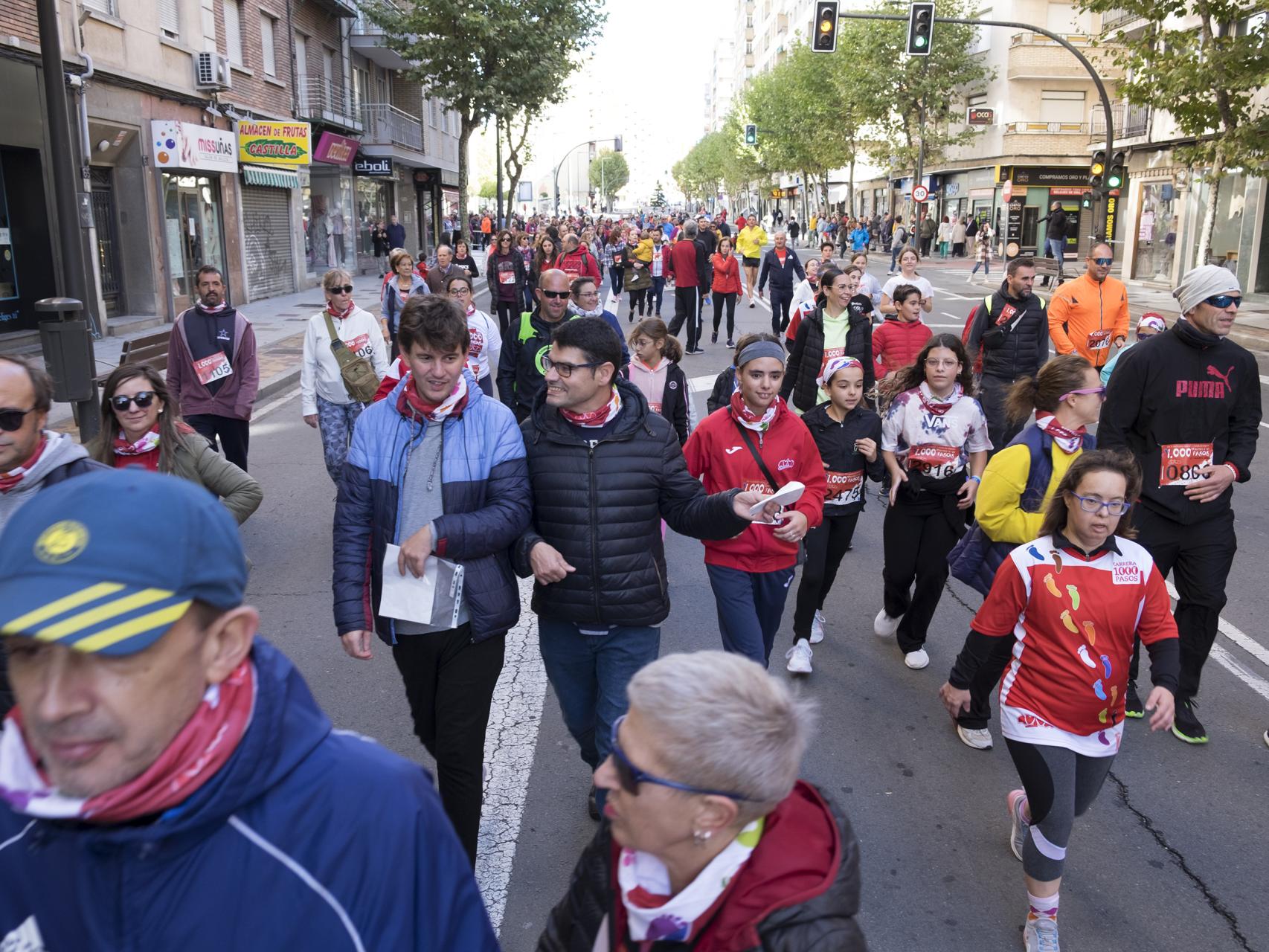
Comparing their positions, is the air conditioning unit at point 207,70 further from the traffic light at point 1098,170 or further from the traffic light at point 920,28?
the traffic light at point 1098,170

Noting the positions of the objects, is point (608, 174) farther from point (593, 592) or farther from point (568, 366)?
point (593, 592)

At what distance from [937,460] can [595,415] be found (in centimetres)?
254

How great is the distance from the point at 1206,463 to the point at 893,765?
6.29ft

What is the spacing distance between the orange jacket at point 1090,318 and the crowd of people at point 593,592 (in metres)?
0.43

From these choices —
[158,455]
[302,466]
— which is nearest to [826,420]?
[158,455]

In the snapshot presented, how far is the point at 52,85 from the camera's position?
9.20 metres

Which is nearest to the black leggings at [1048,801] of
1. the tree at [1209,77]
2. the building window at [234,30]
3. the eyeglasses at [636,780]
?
the eyeglasses at [636,780]

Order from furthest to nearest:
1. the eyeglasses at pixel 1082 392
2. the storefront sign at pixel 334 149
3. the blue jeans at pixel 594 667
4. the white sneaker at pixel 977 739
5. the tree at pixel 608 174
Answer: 1. the tree at pixel 608 174
2. the storefront sign at pixel 334 149
3. the white sneaker at pixel 977 739
4. the eyeglasses at pixel 1082 392
5. the blue jeans at pixel 594 667

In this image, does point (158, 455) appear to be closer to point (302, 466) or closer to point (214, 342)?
point (214, 342)

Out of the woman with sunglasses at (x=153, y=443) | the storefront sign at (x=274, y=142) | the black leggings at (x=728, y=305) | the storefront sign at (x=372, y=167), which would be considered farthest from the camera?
the storefront sign at (x=372, y=167)

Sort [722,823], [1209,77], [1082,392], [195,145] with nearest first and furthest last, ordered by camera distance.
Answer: [722,823], [1082,392], [1209,77], [195,145]

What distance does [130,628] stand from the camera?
1.22 m

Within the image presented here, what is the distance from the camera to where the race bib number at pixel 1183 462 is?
4663 millimetres

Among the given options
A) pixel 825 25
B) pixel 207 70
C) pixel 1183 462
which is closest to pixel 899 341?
pixel 1183 462
